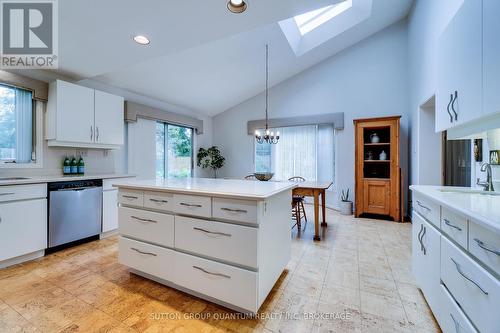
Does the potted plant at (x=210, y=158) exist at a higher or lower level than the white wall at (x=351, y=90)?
lower

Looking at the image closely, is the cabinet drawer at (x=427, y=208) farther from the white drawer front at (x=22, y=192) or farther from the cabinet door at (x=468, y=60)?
the white drawer front at (x=22, y=192)

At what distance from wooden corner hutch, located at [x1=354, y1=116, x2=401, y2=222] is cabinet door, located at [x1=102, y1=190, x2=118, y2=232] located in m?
4.12

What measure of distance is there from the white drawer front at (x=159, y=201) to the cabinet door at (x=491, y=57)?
204 cm

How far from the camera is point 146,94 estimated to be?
4129 mm

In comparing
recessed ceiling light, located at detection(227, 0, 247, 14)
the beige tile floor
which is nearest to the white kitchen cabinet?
the beige tile floor

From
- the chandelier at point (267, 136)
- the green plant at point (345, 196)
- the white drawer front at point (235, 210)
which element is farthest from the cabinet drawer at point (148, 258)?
the green plant at point (345, 196)

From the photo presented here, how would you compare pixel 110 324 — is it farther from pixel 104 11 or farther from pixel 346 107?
pixel 346 107

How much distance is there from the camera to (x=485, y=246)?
887mm

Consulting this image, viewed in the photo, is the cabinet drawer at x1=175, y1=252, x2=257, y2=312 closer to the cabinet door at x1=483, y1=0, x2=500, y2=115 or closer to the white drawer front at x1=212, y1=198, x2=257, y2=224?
the white drawer front at x1=212, y1=198, x2=257, y2=224

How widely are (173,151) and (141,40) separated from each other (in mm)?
3083

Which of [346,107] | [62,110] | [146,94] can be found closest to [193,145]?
[146,94]

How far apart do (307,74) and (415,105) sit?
232 cm

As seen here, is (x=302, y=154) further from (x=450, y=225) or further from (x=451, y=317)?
(x=451, y=317)

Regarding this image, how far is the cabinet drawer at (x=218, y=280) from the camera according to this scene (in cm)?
143
